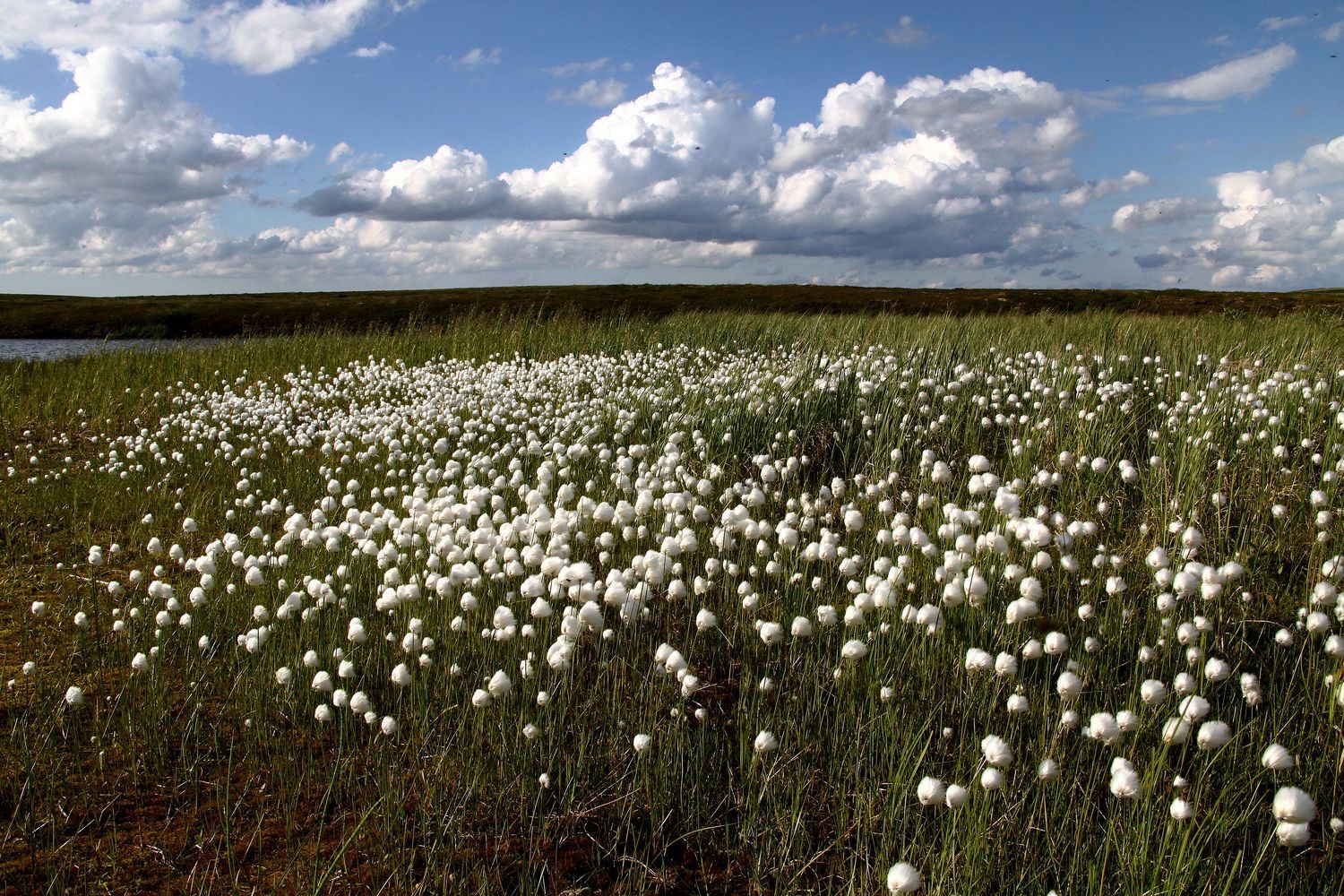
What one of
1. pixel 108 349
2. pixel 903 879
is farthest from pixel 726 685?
pixel 108 349

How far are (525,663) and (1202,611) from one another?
3136 mm

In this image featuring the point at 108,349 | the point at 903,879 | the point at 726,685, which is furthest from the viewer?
the point at 108,349

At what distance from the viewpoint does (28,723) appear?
3.79m

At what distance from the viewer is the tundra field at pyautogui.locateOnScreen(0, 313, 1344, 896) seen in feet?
9.20

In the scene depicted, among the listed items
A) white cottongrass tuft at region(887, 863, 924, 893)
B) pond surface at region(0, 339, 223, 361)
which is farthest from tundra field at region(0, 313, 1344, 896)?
pond surface at region(0, 339, 223, 361)

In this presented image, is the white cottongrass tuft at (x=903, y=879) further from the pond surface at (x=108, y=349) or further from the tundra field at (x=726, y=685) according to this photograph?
the pond surface at (x=108, y=349)

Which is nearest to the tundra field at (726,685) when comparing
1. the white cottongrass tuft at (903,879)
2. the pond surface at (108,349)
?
the white cottongrass tuft at (903,879)

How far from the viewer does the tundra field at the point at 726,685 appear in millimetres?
2803

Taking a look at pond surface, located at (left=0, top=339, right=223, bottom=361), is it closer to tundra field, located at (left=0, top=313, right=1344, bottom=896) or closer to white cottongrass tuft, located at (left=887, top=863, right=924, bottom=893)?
tundra field, located at (left=0, top=313, right=1344, bottom=896)

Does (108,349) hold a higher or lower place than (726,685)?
higher

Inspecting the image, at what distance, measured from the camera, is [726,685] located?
3.88 m

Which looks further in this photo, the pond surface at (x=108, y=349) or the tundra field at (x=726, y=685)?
the pond surface at (x=108, y=349)

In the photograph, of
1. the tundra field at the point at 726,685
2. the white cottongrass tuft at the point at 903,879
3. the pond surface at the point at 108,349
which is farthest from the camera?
the pond surface at the point at 108,349

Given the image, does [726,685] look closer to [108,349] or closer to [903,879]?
[903,879]
